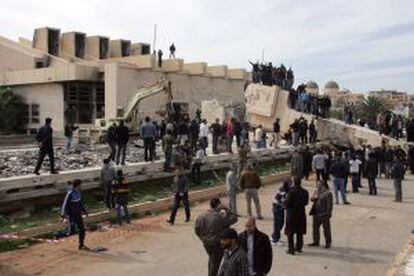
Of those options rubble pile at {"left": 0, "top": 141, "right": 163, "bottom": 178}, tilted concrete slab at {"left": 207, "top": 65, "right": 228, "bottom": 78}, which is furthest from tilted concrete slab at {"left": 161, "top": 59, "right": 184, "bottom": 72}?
rubble pile at {"left": 0, "top": 141, "right": 163, "bottom": 178}

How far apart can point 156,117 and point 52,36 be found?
16.6 metres

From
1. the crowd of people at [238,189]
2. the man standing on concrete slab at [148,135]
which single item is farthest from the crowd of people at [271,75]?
the man standing on concrete slab at [148,135]

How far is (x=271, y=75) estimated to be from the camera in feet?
130

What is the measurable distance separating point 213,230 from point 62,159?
48.4 ft

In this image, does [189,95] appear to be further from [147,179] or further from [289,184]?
[289,184]

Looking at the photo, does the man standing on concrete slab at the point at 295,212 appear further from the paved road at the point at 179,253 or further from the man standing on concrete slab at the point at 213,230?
the man standing on concrete slab at the point at 213,230

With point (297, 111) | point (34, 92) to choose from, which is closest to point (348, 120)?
point (297, 111)

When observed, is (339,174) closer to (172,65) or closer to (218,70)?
(172,65)

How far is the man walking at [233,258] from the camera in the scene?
23.4 ft

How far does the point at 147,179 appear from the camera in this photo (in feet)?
72.9

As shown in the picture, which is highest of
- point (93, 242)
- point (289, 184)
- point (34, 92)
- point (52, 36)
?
point (52, 36)

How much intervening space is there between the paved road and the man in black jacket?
403 centimetres

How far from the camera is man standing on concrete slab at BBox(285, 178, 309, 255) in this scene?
529 inches

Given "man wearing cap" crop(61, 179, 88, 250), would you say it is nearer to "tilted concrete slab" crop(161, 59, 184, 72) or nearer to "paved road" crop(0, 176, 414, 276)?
"paved road" crop(0, 176, 414, 276)
